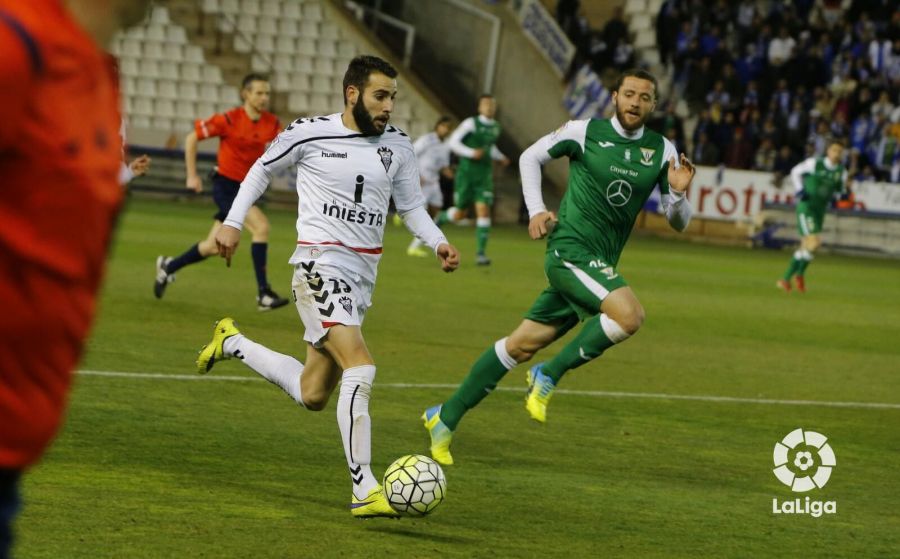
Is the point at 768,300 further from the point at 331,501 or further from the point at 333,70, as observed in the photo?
the point at 333,70

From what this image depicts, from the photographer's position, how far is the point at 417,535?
20.1ft

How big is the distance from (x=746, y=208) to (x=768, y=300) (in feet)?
44.0

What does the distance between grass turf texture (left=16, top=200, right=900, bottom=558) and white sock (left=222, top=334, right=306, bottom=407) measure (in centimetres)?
43

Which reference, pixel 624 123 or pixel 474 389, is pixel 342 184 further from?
pixel 624 123

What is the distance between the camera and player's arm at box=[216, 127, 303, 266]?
22.8 feet

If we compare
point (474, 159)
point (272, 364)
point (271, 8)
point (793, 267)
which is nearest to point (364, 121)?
point (272, 364)

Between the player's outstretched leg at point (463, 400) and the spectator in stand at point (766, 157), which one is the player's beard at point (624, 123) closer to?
the player's outstretched leg at point (463, 400)

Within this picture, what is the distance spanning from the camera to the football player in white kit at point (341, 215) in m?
6.80

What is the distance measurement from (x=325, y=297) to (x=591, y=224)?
8.38 feet

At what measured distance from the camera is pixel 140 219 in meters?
26.4

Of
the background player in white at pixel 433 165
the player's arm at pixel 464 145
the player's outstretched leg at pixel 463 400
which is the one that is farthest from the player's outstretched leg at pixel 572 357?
the background player in white at pixel 433 165

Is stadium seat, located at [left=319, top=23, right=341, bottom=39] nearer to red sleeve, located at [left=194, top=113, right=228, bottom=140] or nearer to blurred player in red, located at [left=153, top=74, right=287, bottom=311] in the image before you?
blurred player in red, located at [left=153, top=74, right=287, bottom=311]

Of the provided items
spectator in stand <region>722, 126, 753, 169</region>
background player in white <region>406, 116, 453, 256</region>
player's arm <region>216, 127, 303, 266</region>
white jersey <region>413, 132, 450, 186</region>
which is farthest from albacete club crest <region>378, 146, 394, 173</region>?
spectator in stand <region>722, 126, 753, 169</region>

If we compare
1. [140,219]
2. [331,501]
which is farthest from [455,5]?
[331,501]
